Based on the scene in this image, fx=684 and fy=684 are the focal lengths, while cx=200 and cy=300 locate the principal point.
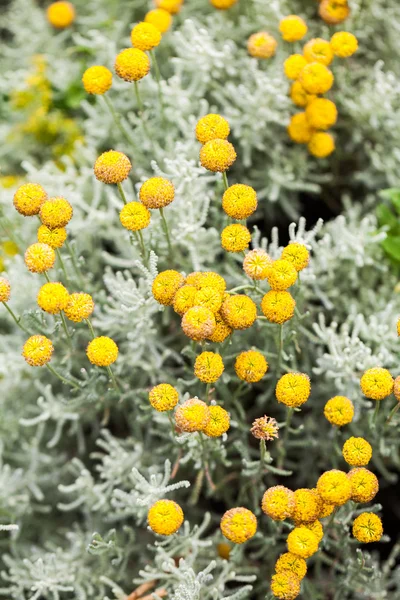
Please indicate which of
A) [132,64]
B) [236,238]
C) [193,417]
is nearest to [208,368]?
[193,417]

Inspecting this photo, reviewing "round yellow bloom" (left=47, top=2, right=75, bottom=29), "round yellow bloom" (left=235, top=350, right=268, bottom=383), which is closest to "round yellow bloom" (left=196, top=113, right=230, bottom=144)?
"round yellow bloom" (left=235, top=350, right=268, bottom=383)

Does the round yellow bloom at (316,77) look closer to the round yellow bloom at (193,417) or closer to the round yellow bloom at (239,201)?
the round yellow bloom at (239,201)

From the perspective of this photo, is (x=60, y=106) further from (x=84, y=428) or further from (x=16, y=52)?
(x=84, y=428)

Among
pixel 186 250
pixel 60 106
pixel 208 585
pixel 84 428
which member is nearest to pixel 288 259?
pixel 186 250

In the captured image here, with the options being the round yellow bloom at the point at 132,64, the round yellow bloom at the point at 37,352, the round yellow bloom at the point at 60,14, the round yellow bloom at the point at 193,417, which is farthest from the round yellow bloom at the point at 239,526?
the round yellow bloom at the point at 60,14

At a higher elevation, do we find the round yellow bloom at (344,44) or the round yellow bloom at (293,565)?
the round yellow bloom at (344,44)

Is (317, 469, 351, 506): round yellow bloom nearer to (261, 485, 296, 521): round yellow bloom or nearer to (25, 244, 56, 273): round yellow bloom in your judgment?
(261, 485, 296, 521): round yellow bloom
